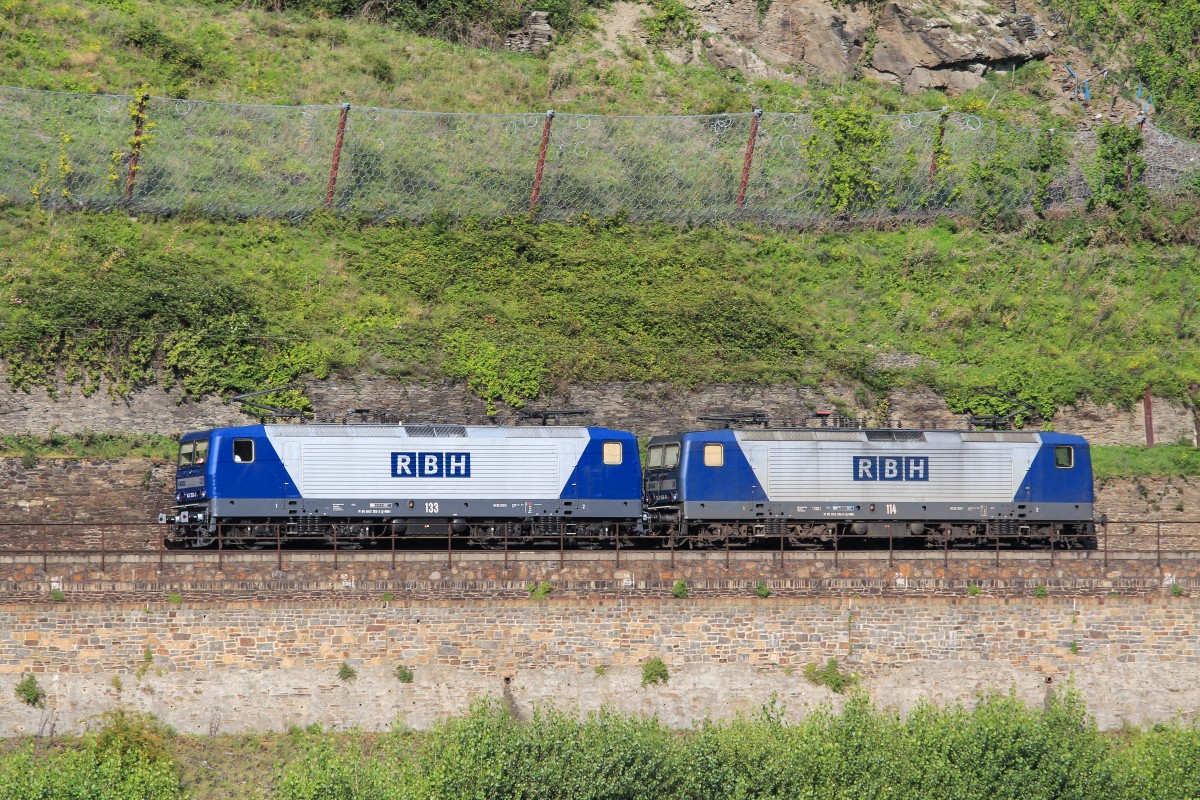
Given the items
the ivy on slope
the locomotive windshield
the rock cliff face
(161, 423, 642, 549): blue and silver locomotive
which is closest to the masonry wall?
(161, 423, 642, 549): blue and silver locomotive

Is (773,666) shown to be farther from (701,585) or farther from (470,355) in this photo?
(470,355)

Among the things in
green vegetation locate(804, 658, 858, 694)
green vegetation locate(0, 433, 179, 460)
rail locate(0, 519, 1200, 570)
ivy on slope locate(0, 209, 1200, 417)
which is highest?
ivy on slope locate(0, 209, 1200, 417)

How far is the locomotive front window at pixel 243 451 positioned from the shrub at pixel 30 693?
6519mm

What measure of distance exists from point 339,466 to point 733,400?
890cm

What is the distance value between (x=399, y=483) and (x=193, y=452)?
3.80 metres

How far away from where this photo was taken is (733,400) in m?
34.9

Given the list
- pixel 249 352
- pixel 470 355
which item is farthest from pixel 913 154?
pixel 249 352

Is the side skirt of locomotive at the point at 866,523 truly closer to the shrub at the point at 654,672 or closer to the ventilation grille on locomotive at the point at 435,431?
the ventilation grille on locomotive at the point at 435,431

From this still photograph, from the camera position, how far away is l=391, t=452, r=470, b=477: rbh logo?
101 feet

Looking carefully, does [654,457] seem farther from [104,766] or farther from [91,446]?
[104,766]

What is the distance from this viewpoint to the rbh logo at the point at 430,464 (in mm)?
30672

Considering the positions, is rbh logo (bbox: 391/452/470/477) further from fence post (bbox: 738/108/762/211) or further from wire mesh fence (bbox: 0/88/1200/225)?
fence post (bbox: 738/108/762/211)

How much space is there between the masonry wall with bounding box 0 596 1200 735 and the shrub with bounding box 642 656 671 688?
0.36 feet

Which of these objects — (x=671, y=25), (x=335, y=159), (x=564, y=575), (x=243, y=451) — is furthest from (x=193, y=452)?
(x=671, y=25)
